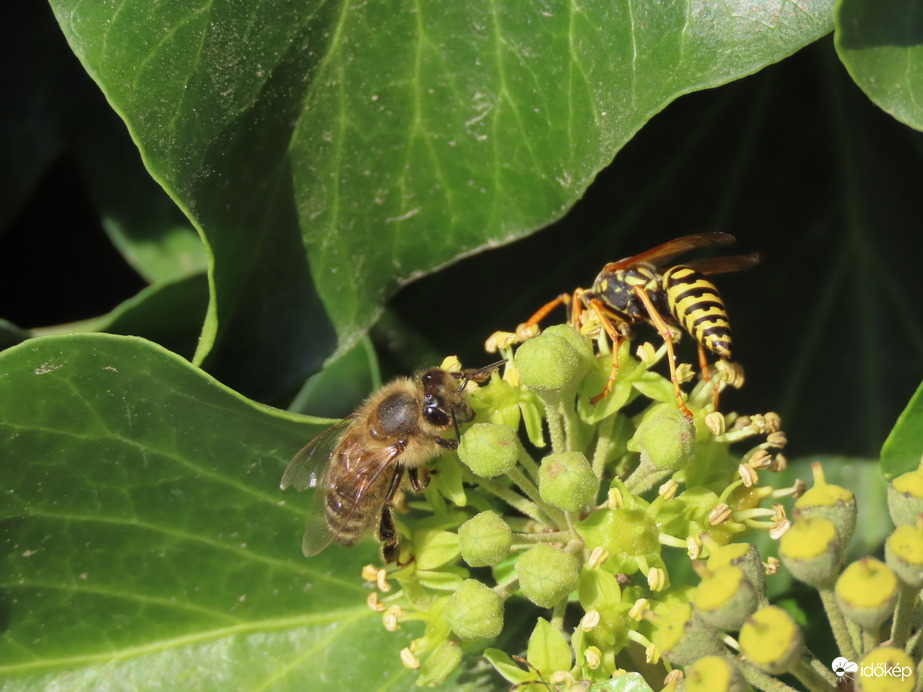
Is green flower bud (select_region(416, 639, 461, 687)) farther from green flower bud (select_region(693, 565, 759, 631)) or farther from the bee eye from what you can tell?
green flower bud (select_region(693, 565, 759, 631))

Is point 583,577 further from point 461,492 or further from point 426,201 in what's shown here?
point 426,201

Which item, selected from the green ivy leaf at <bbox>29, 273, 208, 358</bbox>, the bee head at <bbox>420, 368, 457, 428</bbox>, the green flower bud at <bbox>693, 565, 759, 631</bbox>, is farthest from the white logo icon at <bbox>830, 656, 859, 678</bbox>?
the green ivy leaf at <bbox>29, 273, 208, 358</bbox>

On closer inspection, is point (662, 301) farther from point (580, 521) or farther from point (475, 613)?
point (475, 613)

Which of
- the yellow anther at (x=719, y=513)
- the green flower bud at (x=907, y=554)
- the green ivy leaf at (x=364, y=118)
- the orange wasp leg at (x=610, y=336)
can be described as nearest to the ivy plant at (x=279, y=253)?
the green ivy leaf at (x=364, y=118)

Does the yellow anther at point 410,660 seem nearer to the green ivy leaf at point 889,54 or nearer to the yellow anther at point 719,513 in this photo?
the yellow anther at point 719,513

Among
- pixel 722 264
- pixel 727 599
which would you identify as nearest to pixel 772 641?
pixel 727 599

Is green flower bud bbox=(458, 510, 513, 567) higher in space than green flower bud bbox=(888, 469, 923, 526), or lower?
lower
